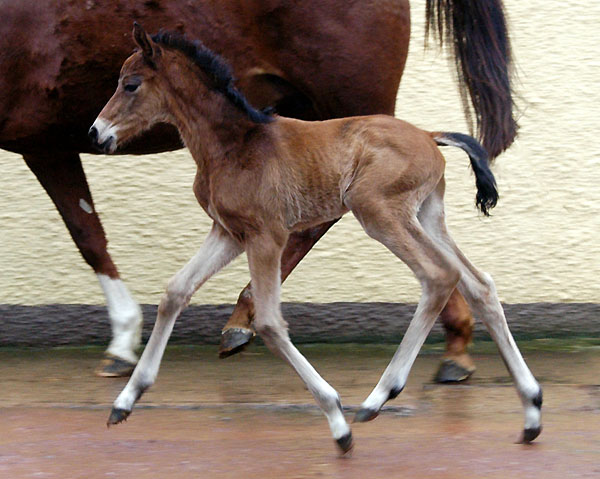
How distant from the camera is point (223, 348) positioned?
4793mm

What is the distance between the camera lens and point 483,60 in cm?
487

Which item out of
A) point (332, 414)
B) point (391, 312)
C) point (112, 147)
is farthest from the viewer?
point (391, 312)

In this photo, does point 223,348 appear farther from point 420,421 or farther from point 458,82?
point 458,82

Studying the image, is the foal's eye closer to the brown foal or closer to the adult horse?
the brown foal

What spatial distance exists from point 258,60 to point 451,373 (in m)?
1.61

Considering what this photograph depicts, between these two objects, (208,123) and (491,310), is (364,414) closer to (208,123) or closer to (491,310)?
(491,310)

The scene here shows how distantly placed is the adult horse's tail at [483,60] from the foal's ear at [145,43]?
1.63 metres

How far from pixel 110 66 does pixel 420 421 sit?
6.75 feet

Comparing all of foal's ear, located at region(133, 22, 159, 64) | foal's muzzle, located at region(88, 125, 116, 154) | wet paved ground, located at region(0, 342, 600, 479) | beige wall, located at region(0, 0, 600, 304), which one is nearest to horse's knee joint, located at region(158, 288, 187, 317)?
wet paved ground, located at region(0, 342, 600, 479)

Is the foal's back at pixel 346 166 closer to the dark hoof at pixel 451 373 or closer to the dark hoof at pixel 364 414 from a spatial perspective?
the dark hoof at pixel 364 414

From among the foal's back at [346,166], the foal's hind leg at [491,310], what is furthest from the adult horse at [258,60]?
the foal's back at [346,166]

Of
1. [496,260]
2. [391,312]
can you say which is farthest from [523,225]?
[391,312]

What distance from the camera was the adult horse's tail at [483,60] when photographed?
483 centimetres

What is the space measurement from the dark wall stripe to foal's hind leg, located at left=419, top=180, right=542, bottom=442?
174 centimetres
